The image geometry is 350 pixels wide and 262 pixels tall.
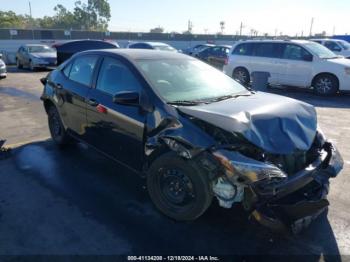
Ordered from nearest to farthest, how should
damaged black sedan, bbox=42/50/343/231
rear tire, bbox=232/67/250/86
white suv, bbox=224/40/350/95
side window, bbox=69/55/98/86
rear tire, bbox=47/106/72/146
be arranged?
damaged black sedan, bbox=42/50/343/231 → side window, bbox=69/55/98/86 → rear tire, bbox=47/106/72/146 → white suv, bbox=224/40/350/95 → rear tire, bbox=232/67/250/86

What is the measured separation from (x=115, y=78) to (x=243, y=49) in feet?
31.0

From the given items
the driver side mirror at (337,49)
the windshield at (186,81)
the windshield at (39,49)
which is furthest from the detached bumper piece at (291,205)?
the windshield at (39,49)

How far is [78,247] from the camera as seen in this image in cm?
299

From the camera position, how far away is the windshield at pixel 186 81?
3.70 meters

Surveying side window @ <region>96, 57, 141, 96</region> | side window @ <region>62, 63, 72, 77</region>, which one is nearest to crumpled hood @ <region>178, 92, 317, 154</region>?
side window @ <region>96, 57, 141, 96</region>

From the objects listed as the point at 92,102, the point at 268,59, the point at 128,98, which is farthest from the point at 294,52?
the point at 128,98

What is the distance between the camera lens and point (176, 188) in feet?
11.0

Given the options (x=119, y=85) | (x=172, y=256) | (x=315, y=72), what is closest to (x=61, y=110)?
(x=119, y=85)

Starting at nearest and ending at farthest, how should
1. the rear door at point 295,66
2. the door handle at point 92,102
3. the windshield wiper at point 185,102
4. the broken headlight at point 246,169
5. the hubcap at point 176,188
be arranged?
the broken headlight at point 246,169 → the hubcap at point 176,188 → the windshield wiper at point 185,102 → the door handle at point 92,102 → the rear door at point 295,66

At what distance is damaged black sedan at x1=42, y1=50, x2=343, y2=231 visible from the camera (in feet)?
9.40

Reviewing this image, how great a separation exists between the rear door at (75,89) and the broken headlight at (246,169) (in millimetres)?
2393

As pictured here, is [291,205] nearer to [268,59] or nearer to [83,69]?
[83,69]

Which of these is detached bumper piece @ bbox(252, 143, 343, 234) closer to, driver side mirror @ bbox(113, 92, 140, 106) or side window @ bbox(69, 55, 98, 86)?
driver side mirror @ bbox(113, 92, 140, 106)

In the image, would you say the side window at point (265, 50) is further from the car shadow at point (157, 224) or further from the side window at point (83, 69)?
the car shadow at point (157, 224)
